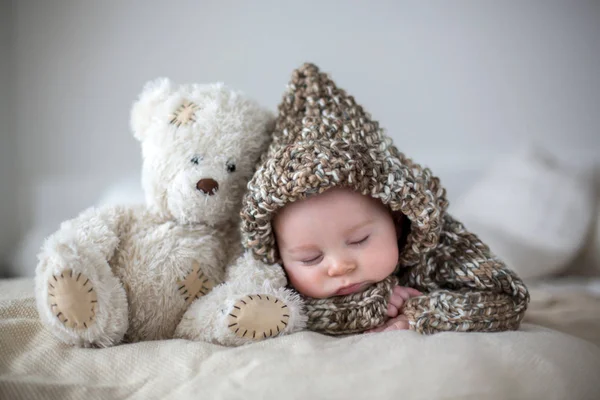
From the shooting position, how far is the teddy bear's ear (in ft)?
3.11

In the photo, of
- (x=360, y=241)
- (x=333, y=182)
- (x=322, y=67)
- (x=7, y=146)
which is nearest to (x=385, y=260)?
(x=360, y=241)

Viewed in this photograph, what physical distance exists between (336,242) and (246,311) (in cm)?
18

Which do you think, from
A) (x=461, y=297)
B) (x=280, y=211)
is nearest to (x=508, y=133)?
(x=461, y=297)

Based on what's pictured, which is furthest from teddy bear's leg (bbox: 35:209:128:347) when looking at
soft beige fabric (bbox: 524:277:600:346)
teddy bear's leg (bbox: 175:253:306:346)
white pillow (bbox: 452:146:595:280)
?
white pillow (bbox: 452:146:595:280)

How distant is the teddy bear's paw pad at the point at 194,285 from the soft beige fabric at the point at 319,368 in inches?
4.5

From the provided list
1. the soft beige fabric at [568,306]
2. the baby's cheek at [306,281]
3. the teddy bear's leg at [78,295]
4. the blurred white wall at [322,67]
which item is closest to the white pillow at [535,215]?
the soft beige fabric at [568,306]

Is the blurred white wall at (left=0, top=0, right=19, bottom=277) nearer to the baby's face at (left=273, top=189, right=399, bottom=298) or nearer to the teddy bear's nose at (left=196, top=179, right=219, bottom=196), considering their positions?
the teddy bear's nose at (left=196, top=179, right=219, bottom=196)

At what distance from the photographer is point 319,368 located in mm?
630

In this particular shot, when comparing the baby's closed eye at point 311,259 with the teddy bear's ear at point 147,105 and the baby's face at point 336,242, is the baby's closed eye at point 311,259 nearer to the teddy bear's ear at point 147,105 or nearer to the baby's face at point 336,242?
the baby's face at point 336,242

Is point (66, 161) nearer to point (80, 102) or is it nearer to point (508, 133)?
point (80, 102)

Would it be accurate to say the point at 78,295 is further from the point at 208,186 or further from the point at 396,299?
the point at 396,299

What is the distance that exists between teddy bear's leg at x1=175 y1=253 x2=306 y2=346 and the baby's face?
0.05 metres

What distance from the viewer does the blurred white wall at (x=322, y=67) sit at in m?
1.64

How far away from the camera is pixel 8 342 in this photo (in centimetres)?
76
